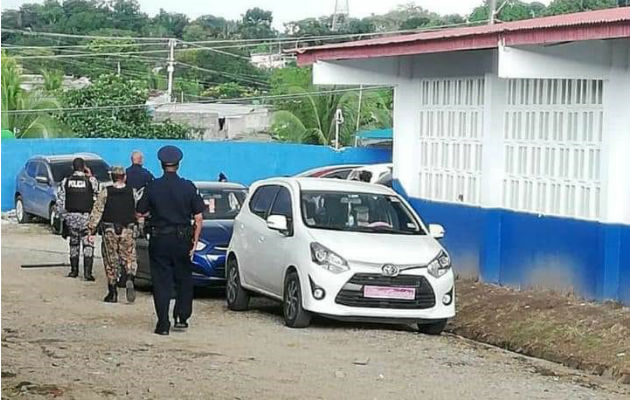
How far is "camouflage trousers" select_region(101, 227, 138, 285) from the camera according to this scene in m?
14.5

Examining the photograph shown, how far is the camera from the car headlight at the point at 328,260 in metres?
12.2

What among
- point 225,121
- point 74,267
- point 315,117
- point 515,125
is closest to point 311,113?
point 315,117

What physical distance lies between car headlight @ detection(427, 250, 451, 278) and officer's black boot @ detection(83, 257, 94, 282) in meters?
6.31

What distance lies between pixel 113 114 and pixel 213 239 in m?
30.2

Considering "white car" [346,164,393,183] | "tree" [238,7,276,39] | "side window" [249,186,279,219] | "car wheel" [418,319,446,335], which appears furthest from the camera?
"tree" [238,7,276,39]

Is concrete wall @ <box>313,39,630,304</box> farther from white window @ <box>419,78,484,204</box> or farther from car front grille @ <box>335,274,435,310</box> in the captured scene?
car front grille @ <box>335,274,435,310</box>

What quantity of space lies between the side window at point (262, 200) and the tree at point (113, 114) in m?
29.1

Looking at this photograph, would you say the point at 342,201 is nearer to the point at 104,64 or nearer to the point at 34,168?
the point at 34,168

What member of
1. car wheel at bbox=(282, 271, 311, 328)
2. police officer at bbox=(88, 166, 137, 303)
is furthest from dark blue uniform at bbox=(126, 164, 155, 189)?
car wheel at bbox=(282, 271, 311, 328)

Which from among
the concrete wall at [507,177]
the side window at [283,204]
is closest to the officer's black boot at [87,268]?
the side window at [283,204]

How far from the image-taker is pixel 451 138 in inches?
696

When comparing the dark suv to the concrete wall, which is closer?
the concrete wall

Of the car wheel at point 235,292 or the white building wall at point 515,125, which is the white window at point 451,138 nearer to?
the white building wall at point 515,125

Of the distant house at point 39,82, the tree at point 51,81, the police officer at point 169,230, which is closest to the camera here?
the police officer at point 169,230
